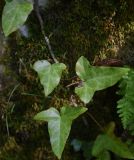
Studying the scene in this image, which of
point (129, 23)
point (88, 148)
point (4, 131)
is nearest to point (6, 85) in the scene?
point (4, 131)

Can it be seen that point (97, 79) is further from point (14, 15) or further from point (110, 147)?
point (14, 15)

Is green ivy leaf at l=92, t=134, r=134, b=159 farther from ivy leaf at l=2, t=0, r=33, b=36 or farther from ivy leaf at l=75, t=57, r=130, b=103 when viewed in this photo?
ivy leaf at l=2, t=0, r=33, b=36

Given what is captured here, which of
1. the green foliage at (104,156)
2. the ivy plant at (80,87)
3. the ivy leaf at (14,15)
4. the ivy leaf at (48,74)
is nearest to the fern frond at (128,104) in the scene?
the ivy plant at (80,87)

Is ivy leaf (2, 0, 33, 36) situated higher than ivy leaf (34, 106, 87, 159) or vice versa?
ivy leaf (2, 0, 33, 36)

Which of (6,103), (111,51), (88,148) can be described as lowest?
(88,148)

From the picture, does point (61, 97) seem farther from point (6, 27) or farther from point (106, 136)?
point (6, 27)

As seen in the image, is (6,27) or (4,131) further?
(4,131)

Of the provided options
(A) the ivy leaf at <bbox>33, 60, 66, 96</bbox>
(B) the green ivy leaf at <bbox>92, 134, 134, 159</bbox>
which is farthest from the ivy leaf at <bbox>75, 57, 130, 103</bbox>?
(B) the green ivy leaf at <bbox>92, 134, 134, 159</bbox>
